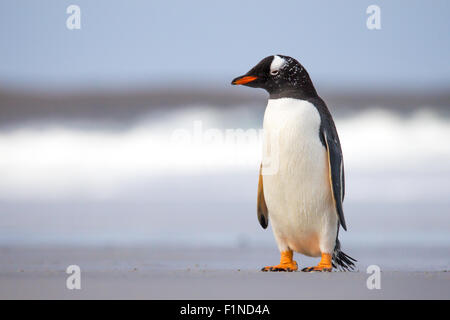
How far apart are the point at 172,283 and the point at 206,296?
1.25 ft

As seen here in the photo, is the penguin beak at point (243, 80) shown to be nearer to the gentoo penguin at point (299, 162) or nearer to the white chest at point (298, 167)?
the gentoo penguin at point (299, 162)

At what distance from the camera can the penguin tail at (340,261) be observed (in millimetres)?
4367

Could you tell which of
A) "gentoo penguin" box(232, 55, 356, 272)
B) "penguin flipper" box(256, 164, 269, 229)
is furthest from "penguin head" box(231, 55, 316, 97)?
"penguin flipper" box(256, 164, 269, 229)

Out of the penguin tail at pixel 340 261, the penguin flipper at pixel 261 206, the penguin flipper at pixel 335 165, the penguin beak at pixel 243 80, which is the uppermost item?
the penguin beak at pixel 243 80

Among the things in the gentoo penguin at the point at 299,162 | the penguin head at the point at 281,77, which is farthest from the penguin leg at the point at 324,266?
the penguin head at the point at 281,77

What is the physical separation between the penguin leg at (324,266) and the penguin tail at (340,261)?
271mm

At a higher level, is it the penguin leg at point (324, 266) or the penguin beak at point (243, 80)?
the penguin beak at point (243, 80)

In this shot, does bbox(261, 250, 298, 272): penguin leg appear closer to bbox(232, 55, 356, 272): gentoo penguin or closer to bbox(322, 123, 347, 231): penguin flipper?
bbox(232, 55, 356, 272): gentoo penguin

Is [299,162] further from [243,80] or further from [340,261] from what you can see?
[340,261]

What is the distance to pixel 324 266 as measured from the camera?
4.04m

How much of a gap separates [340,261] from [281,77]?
1.21 meters

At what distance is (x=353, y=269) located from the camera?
4.46 metres

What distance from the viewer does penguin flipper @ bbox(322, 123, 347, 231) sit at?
4.04 meters

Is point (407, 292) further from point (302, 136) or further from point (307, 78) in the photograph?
point (307, 78)
